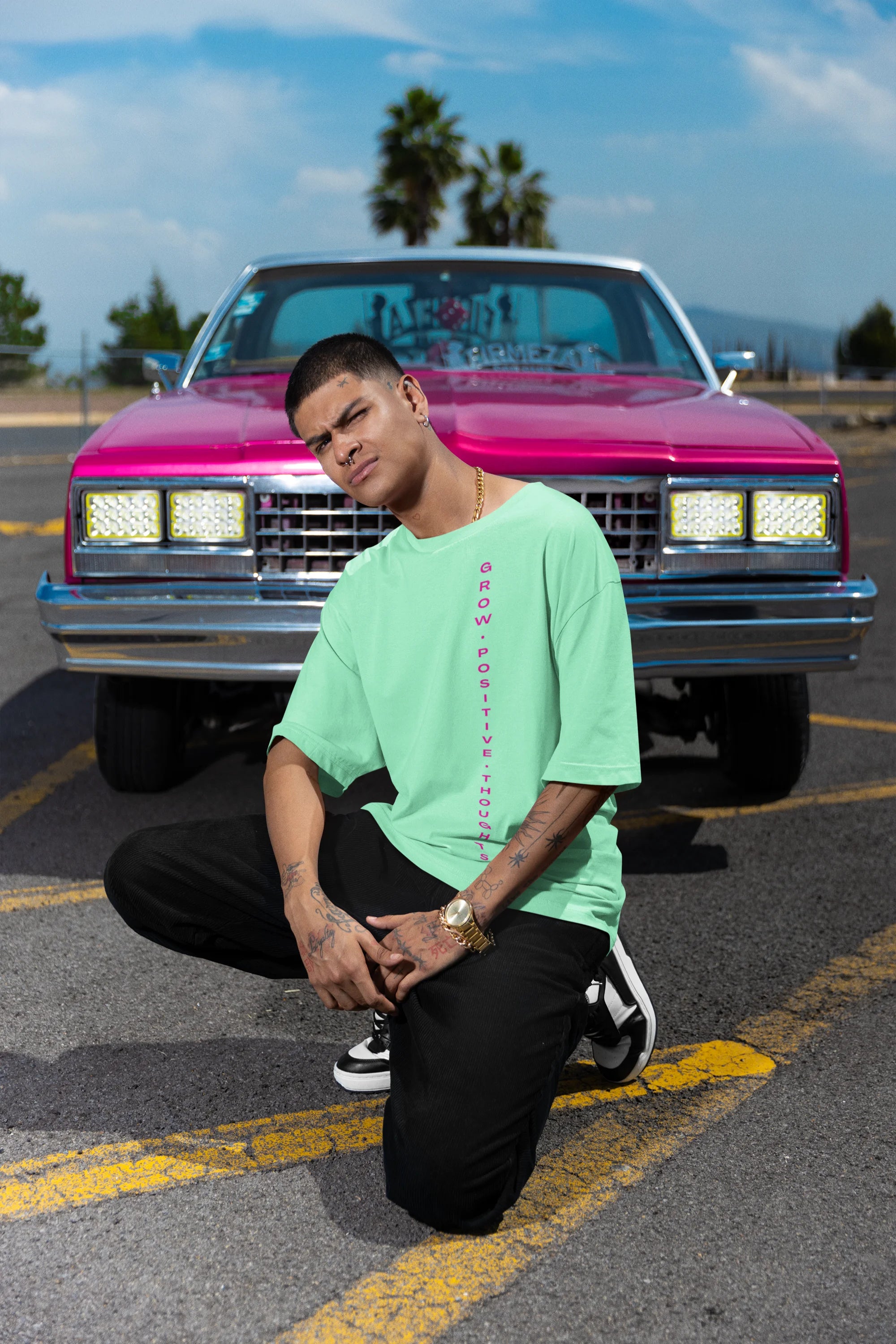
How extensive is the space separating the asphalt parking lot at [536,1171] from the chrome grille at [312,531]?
107 cm

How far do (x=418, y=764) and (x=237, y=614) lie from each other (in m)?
1.39

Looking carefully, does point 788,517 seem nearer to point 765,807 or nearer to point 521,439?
point 521,439

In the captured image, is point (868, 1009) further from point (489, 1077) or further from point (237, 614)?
point (237, 614)

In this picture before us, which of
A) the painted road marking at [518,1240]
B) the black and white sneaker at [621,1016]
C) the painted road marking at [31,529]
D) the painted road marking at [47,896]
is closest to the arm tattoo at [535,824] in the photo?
the black and white sneaker at [621,1016]

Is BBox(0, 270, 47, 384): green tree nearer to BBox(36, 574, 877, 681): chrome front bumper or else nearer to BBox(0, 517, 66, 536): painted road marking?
BBox(0, 517, 66, 536): painted road marking

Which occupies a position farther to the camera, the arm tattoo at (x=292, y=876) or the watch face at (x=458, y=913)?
the arm tattoo at (x=292, y=876)

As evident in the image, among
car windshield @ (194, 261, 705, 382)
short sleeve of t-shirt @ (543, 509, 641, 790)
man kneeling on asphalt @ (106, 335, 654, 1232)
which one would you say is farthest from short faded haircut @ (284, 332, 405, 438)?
car windshield @ (194, 261, 705, 382)

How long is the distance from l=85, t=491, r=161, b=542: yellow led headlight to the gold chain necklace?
58.3 inches

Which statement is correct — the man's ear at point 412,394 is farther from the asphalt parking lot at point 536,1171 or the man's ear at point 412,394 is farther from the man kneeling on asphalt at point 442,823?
the asphalt parking lot at point 536,1171

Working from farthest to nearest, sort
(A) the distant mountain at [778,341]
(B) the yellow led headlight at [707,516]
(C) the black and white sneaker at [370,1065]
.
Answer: (A) the distant mountain at [778,341] → (B) the yellow led headlight at [707,516] → (C) the black and white sneaker at [370,1065]

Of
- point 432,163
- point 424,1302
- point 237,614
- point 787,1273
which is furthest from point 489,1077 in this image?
point 432,163

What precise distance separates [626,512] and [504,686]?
4.83 feet

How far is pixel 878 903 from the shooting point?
3.59 m

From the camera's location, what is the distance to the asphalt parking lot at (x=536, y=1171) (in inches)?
77.5
